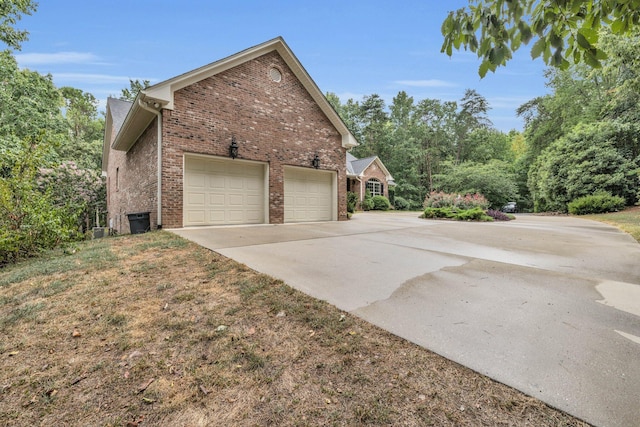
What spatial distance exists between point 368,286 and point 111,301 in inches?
101

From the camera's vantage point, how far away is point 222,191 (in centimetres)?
846

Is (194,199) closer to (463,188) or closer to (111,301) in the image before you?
(111,301)

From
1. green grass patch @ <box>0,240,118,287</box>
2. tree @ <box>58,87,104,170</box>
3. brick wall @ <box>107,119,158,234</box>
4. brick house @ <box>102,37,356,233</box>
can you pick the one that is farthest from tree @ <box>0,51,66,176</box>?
tree @ <box>58,87,104,170</box>

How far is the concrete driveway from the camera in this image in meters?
1.44

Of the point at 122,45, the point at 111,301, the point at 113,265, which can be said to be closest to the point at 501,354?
the point at 111,301

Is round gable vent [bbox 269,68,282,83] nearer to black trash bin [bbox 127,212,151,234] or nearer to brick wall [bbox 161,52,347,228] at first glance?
brick wall [bbox 161,52,347,228]

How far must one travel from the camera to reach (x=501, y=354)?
5.46 feet

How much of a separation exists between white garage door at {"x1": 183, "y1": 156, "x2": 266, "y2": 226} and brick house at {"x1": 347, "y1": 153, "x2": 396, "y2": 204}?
12589 mm

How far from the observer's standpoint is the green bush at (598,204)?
45.7 ft

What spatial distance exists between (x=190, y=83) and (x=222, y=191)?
314 cm

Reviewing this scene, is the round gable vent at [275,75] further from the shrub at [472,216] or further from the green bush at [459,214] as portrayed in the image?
the shrub at [472,216]

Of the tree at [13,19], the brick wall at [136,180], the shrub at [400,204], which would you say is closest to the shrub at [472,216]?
the brick wall at [136,180]

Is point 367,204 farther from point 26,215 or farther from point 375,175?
point 26,215

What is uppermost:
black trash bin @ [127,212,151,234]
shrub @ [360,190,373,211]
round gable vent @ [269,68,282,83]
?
round gable vent @ [269,68,282,83]
